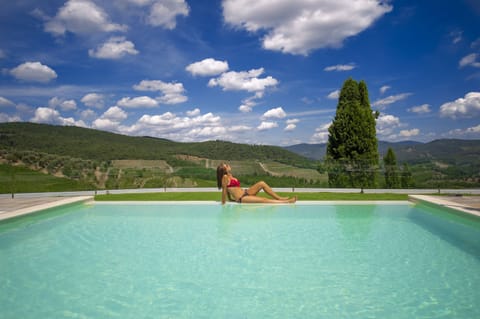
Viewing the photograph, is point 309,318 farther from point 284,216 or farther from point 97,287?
point 284,216

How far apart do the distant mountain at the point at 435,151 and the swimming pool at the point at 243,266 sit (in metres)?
9.43

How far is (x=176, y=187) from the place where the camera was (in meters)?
16.6

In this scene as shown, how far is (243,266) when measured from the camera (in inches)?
193

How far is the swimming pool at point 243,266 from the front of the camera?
353 cm

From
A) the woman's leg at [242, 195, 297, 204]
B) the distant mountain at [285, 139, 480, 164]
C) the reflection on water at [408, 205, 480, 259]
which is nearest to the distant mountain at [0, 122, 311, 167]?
the distant mountain at [285, 139, 480, 164]

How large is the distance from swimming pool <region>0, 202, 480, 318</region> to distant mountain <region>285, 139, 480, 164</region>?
9.43 m

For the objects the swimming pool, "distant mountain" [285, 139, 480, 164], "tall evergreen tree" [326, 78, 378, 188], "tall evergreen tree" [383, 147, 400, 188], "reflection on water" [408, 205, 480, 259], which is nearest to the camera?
the swimming pool

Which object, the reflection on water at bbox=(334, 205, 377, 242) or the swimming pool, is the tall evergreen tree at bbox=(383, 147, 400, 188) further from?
the swimming pool

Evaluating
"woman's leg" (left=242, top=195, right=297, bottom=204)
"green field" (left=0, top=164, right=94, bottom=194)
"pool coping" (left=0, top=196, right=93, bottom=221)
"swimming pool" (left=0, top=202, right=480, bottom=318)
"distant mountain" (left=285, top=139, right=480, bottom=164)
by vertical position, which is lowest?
"swimming pool" (left=0, top=202, right=480, bottom=318)

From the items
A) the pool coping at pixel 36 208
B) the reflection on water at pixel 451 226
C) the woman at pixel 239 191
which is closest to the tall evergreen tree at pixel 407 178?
the reflection on water at pixel 451 226

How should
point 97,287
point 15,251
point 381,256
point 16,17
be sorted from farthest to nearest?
point 16,17, point 15,251, point 381,256, point 97,287

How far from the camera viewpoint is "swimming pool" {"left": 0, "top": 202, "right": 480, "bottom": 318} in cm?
353

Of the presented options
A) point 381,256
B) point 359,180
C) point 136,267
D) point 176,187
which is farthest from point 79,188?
point 381,256

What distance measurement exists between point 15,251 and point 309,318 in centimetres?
562
